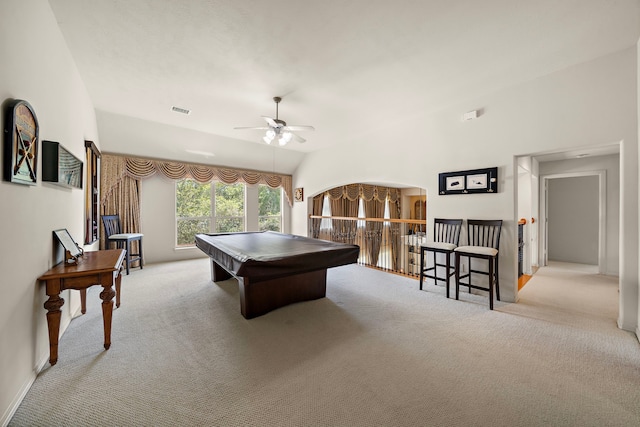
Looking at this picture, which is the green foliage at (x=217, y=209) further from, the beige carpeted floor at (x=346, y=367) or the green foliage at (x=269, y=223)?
the beige carpeted floor at (x=346, y=367)

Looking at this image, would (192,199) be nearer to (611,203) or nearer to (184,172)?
(184,172)

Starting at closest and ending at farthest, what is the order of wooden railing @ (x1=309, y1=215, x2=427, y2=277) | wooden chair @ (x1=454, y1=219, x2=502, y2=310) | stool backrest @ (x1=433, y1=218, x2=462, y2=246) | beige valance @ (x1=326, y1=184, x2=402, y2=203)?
wooden chair @ (x1=454, y1=219, x2=502, y2=310) → stool backrest @ (x1=433, y1=218, x2=462, y2=246) → wooden railing @ (x1=309, y1=215, x2=427, y2=277) → beige valance @ (x1=326, y1=184, x2=402, y2=203)

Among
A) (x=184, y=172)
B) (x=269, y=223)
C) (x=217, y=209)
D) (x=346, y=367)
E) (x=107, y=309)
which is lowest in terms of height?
(x=346, y=367)

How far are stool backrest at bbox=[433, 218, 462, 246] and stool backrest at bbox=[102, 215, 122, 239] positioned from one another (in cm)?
573

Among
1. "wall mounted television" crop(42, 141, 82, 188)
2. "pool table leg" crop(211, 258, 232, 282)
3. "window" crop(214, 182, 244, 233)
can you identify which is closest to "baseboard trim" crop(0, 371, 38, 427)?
"wall mounted television" crop(42, 141, 82, 188)

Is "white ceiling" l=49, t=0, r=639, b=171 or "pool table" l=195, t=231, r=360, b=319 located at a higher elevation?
"white ceiling" l=49, t=0, r=639, b=171

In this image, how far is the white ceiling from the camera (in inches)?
77.5

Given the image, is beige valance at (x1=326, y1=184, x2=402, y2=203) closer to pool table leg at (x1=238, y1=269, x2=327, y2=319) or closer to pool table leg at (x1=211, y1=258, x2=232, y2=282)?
pool table leg at (x1=211, y1=258, x2=232, y2=282)

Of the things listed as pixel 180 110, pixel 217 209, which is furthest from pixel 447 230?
pixel 217 209

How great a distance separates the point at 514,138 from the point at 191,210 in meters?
6.36

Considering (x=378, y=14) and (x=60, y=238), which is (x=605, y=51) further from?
(x=60, y=238)

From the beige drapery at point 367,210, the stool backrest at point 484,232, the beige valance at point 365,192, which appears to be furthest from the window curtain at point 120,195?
the stool backrest at point 484,232

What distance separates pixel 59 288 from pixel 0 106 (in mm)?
1282

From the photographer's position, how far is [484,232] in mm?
3414
